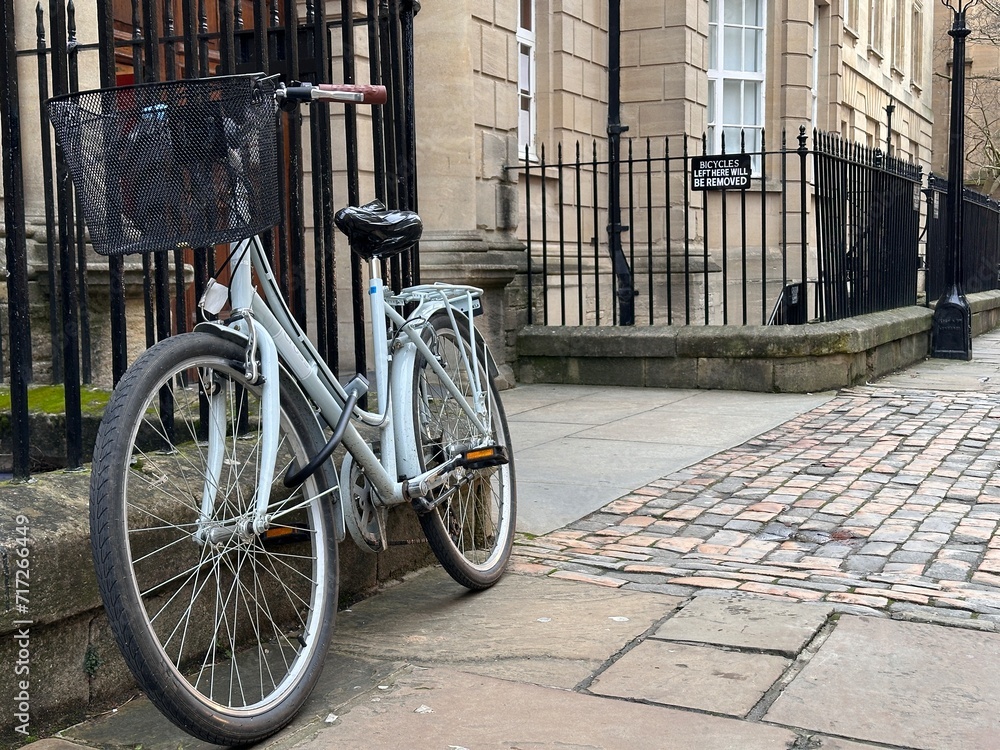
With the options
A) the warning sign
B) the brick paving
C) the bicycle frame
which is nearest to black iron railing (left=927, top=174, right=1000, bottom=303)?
the warning sign

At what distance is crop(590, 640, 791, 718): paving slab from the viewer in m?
2.92

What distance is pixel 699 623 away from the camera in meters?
3.55

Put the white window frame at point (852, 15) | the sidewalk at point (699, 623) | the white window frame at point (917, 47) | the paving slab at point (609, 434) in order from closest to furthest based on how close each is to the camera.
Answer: the sidewalk at point (699, 623), the paving slab at point (609, 434), the white window frame at point (852, 15), the white window frame at point (917, 47)

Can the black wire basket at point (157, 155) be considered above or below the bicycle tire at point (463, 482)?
above

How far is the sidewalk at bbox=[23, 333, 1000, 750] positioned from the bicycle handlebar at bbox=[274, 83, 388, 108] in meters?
1.48

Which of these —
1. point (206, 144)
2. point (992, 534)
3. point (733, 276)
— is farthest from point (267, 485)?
point (733, 276)

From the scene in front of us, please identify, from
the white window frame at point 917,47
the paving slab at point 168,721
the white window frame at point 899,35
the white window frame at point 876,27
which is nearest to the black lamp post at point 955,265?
the paving slab at point 168,721

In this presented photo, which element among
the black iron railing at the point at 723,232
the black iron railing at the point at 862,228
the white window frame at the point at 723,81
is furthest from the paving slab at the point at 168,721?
the white window frame at the point at 723,81

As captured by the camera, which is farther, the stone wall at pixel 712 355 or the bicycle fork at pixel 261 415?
the stone wall at pixel 712 355

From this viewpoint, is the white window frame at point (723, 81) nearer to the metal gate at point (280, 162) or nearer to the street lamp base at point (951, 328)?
the street lamp base at point (951, 328)

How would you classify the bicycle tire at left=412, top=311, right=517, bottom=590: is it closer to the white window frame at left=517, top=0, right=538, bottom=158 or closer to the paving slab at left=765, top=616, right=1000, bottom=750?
the paving slab at left=765, top=616, right=1000, bottom=750

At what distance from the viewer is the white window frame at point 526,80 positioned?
1352cm

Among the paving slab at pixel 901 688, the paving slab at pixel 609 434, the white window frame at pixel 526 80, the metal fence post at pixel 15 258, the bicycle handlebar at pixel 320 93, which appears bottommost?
the paving slab at pixel 901 688

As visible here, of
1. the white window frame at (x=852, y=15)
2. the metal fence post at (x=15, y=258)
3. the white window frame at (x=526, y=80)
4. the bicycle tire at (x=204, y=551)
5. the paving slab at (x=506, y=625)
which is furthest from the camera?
the white window frame at (x=852, y=15)
